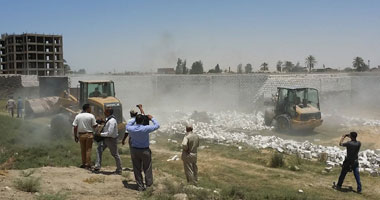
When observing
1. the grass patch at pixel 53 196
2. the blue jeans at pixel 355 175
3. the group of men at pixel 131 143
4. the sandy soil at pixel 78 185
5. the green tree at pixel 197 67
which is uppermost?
the green tree at pixel 197 67

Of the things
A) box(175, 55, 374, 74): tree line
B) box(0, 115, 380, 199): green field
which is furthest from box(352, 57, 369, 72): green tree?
box(0, 115, 380, 199): green field

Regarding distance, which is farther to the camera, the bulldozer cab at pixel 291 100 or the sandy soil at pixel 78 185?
the bulldozer cab at pixel 291 100

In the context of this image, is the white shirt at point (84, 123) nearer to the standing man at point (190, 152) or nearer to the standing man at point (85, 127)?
the standing man at point (85, 127)

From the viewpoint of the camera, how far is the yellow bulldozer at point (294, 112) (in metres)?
16.4

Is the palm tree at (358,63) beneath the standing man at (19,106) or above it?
above

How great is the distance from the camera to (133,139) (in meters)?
6.37

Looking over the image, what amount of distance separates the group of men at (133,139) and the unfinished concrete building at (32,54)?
4289 cm

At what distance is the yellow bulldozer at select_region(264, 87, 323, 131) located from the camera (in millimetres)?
16422

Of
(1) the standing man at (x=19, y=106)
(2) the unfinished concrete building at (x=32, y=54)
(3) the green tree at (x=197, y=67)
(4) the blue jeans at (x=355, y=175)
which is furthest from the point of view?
(2) the unfinished concrete building at (x=32, y=54)

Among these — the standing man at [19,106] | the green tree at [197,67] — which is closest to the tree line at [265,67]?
the green tree at [197,67]

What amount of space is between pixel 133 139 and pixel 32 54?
48.3 m

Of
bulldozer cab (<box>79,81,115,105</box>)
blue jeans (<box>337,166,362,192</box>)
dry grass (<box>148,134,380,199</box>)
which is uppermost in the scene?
bulldozer cab (<box>79,81,115,105</box>)

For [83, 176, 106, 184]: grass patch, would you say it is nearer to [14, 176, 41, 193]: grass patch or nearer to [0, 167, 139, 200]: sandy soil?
[0, 167, 139, 200]: sandy soil

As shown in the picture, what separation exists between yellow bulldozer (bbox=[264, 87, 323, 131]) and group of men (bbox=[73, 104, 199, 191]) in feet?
32.6
